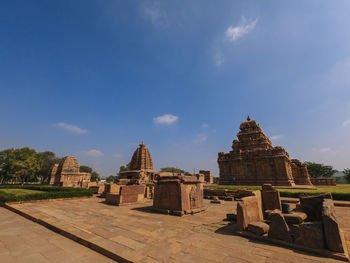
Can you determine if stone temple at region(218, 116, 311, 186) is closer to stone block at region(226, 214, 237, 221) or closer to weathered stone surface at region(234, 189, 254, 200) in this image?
weathered stone surface at region(234, 189, 254, 200)

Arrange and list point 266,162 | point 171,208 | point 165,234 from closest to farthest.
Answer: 1. point 165,234
2. point 171,208
3. point 266,162

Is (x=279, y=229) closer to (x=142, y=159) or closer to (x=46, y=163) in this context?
(x=142, y=159)

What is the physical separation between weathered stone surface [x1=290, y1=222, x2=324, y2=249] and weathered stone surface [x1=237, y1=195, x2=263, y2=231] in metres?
1.26

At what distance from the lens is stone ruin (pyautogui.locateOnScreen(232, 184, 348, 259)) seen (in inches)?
130

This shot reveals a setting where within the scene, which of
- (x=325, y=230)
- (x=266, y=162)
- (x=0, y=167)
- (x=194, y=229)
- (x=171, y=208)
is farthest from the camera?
(x=0, y=167)

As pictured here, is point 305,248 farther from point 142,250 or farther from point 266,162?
point 266,162

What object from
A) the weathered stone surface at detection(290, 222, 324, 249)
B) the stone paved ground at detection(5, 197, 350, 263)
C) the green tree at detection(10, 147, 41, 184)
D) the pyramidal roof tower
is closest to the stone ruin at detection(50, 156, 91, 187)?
the green tree at detection(10, 147, 41, 184)

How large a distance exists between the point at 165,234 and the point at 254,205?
3.10 metres

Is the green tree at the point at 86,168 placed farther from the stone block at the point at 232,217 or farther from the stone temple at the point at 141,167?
the stone block at the point at 232,217

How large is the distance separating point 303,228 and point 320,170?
5775cm

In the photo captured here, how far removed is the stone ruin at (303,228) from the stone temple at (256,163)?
19593 millimetres

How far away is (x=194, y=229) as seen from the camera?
4.99 metres

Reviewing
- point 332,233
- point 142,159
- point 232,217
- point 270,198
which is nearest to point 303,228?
point 332,233

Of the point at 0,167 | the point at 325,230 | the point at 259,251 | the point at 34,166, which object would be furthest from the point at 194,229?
the point at 0,167
